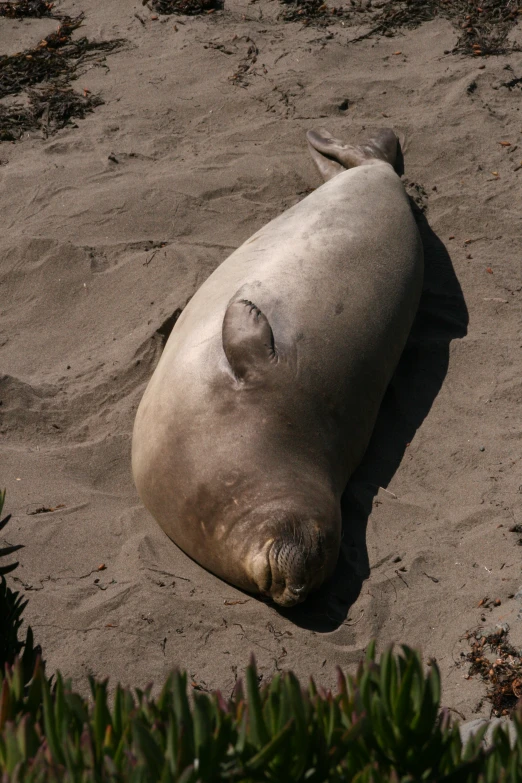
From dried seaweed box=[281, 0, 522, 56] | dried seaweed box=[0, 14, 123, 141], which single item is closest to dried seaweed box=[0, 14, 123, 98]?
dried seaweed box=[0, 14, 123, 141]

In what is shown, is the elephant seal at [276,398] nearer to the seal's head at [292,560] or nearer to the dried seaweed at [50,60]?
the seal's head at [292,560]

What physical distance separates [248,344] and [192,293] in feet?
4.15

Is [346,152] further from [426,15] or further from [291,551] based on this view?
[291,551]

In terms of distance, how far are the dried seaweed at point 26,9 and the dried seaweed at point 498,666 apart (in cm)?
654

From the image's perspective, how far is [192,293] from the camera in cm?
506

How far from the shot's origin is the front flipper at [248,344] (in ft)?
12.8

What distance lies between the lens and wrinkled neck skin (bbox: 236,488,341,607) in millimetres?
3520

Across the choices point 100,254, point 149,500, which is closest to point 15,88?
point 100,254

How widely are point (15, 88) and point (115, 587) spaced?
4.71m

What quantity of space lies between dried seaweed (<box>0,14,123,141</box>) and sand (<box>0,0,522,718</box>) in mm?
121

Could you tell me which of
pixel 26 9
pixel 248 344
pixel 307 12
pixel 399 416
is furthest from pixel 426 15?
pixel 248 344

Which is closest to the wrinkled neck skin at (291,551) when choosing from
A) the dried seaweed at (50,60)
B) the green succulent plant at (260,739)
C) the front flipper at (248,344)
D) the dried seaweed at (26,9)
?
the front flipper at (248,344)

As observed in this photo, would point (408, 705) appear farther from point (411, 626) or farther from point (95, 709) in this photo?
point (411, 626)

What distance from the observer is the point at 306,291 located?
430cm
